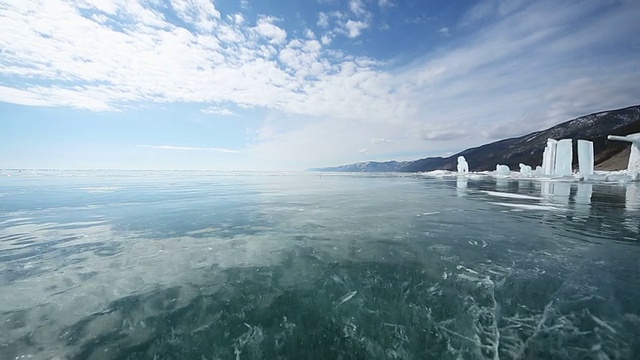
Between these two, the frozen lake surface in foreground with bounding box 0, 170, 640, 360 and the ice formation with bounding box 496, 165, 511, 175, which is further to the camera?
the ice formation with bounding box 496, 165, 511, 175

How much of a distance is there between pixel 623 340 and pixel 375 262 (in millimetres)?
4769

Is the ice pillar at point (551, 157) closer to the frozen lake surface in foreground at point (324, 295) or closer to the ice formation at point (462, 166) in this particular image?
the ice formation at point (462, 166)

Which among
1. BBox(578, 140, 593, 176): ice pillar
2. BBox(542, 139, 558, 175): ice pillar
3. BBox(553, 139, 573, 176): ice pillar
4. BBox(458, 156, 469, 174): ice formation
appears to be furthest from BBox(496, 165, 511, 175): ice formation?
BBox(578, 140, 593, 176): ice pillar

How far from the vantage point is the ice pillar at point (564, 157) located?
173ft

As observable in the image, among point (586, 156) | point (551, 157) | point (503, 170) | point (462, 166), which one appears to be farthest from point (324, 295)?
point (462, 166)

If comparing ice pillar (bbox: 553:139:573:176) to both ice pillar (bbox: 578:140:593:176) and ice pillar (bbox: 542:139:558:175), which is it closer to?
ice pillar (bbox: 578:140:593:176)

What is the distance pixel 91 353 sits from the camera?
4270 millimetres

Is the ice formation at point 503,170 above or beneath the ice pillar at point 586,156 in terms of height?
beneath

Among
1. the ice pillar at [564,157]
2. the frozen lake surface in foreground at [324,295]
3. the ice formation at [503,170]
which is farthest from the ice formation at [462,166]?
the frozen lake surface in foreground at [324,295]

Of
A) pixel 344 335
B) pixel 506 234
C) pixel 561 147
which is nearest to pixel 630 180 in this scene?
pixel 561 147

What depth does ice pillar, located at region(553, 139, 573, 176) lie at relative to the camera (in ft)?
173

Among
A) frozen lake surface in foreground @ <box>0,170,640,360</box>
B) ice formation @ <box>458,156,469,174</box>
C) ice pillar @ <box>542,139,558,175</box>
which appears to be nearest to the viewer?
frozen lake surface in foreground @ <box>0,170,640,360</box>

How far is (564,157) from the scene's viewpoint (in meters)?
53.4

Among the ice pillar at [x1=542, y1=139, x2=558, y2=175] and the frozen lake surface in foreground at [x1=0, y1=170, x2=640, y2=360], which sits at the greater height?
the ice pillar at [x1=542, y1=139, x2=558, y2=175]
